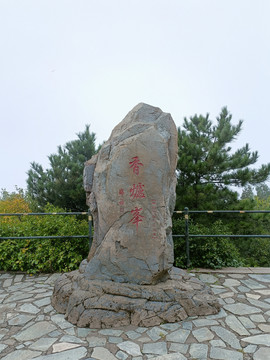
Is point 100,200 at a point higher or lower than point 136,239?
higher

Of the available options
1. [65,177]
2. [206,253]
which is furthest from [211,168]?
[65,177]

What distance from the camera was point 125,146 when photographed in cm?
344

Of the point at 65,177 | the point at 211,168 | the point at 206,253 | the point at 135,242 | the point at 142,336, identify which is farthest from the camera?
the point at 65,177

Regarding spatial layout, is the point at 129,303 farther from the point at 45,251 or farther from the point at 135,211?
the point at 45,251

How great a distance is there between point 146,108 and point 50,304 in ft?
8.89

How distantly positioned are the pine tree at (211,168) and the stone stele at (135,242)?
327cm

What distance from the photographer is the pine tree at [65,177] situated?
779 centimetres

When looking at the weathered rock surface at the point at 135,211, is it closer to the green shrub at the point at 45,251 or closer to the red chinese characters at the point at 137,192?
the red chinese characters at the point at 137,192

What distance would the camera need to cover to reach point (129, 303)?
310 cm

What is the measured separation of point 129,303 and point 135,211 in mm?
966

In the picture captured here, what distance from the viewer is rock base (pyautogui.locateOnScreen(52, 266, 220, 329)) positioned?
3.04m

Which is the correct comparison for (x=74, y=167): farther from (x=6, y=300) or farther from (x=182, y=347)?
(x=182, y=347)

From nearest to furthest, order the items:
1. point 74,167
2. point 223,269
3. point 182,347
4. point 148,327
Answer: point 182,347, point 148,327, point 223,269, point 74,167

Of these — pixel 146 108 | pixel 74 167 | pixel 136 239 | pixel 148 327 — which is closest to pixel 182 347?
pixel 148 327
